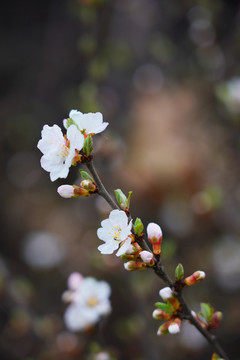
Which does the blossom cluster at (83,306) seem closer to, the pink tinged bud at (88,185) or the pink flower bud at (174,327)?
the pink flower bud at (174,327)

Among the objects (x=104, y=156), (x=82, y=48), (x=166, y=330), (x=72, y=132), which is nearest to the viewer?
(x=72, y=132)

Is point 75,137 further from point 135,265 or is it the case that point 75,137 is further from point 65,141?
point 135,265

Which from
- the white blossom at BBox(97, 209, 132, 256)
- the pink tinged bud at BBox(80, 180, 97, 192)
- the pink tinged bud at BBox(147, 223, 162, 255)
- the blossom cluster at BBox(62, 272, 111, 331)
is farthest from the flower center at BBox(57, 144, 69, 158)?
the blossom cluster at BBox(62, 272, 111, 331)

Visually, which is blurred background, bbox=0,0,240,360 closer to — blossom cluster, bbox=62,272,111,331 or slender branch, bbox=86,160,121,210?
blossom cluster, bbox=62,272,111,331

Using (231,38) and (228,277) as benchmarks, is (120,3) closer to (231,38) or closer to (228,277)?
(231,38)

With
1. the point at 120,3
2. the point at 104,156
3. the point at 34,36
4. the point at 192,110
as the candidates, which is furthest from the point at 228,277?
the point at 34,36

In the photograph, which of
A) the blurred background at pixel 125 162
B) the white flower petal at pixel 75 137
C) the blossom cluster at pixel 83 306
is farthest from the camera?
the blurred background at pixel 125 162

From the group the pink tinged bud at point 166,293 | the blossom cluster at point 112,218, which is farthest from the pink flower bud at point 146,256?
the pink tinged bud at point 166,293
